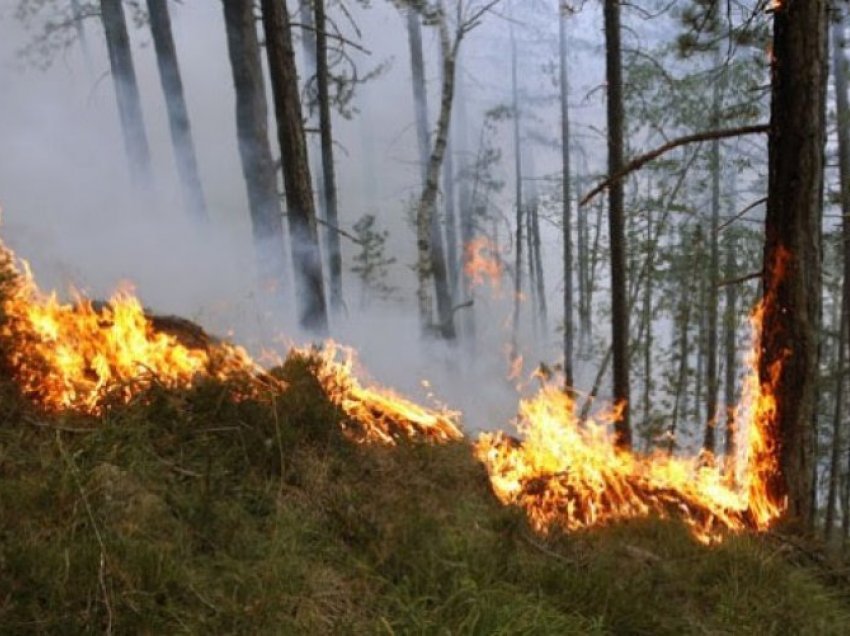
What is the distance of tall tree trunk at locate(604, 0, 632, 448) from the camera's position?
950cm

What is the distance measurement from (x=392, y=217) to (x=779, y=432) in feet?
112

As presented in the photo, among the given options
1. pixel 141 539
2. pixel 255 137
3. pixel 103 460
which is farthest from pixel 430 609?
pixel 255 137

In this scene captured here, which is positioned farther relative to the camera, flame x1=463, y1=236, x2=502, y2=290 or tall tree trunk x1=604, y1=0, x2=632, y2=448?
flame x1=463, y1=236, x2=502, y2=290

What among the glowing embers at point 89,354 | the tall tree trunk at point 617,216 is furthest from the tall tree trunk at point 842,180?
the glowing embers at point 89,354

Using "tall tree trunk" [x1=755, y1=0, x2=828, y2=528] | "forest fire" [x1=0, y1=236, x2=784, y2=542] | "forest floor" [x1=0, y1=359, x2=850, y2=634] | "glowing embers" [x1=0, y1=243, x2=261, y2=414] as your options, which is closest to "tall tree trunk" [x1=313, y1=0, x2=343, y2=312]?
"forest fire" [x1=0, y1=236, x2=784, y2=542]

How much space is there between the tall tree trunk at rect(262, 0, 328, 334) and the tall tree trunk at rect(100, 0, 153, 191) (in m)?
7.69

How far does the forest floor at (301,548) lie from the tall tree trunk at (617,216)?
486 cm

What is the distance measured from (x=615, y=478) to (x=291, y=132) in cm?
502

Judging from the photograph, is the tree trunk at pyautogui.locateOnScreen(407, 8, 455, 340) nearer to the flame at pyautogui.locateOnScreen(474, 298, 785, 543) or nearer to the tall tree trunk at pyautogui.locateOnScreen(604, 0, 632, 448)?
the tall tree trunk at pyautogui.locateOnScreen(604, 0, 632, 448)

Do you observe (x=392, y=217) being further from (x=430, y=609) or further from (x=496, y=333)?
(x=430, y=609)

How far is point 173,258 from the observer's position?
1256 cm

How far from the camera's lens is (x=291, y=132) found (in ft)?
25.8

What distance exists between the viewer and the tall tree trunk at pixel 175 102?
13195mm

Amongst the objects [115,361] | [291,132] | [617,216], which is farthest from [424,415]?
[617,216]
